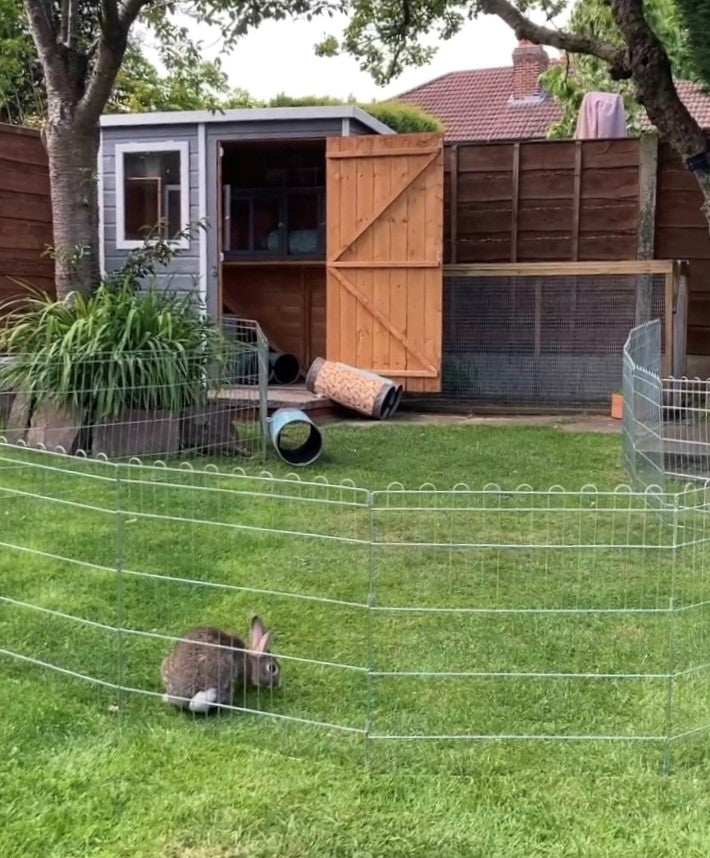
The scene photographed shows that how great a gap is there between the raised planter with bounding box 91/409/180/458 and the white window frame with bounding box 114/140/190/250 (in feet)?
13.5

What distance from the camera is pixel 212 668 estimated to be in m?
3.13

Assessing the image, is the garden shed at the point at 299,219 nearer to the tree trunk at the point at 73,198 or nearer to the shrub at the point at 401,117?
the shrub at the point at 401,117

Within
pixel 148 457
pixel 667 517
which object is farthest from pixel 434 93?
pixel 667 517

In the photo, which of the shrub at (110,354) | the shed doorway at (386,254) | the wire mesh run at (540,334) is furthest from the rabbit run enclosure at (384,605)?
the wire mesh run at (540,334)

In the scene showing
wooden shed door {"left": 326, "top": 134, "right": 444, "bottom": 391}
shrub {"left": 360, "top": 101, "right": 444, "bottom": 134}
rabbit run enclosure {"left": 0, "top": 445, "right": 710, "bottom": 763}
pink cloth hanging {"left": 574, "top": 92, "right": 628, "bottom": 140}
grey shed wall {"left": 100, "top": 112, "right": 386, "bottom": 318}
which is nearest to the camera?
rabbit run enclosure {"left": 0, "top": 445, "right": 710, "bottom": 763}

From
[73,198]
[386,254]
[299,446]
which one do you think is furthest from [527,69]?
[299,446]

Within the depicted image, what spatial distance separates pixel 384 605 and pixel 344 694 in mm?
849

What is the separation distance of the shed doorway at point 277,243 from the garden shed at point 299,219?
13 mm

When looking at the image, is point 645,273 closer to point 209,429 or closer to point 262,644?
point 209,429

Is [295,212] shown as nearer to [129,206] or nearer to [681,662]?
[129,206]

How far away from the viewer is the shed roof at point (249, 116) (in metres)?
10.3

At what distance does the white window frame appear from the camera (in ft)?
35.3

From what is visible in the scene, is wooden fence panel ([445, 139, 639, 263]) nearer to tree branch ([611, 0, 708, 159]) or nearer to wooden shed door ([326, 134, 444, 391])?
wooden shed door ([326, 134, 444, 391])

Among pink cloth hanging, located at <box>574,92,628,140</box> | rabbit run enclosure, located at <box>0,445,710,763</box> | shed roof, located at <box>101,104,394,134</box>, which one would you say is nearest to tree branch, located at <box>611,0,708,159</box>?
rabbit run enclosure, located at <box>0,445,710,763</box>
